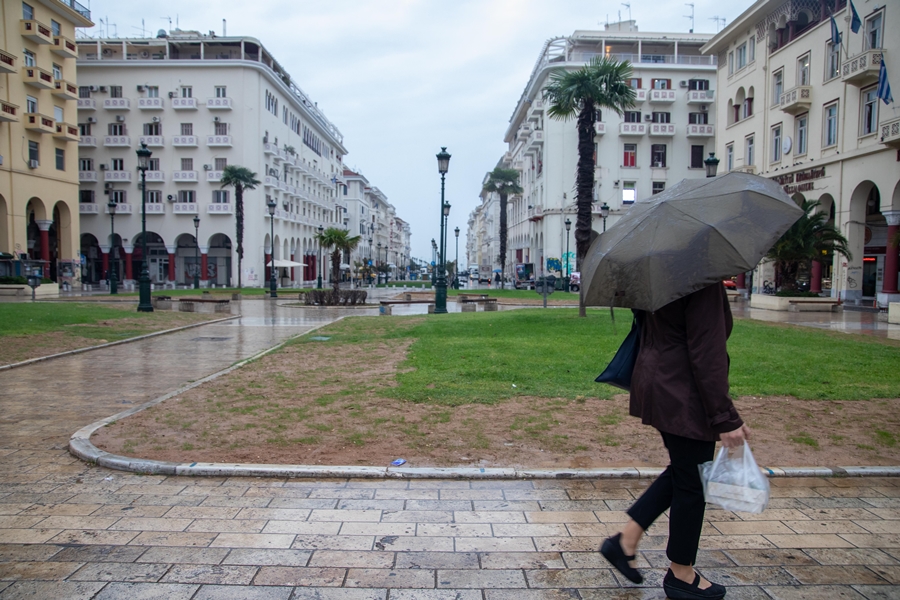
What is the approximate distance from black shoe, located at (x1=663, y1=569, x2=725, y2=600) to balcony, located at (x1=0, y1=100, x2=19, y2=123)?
4497cm

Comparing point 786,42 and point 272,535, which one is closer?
point 272,535

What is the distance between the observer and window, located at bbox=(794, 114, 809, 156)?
3110 cm

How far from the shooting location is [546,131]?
181 feet

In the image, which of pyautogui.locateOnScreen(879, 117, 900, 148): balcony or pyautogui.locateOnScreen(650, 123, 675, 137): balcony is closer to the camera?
pyautogui.locateOnScreen(879, 117, 900, 148): balcony

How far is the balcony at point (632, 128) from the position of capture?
5306 cm

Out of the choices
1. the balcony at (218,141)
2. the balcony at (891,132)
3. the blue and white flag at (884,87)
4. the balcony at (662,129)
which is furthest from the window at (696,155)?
the balcony at (218,141)

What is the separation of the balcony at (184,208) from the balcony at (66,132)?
9.92 meters

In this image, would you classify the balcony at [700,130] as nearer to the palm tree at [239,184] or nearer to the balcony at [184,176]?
the palm tree at [239,184]

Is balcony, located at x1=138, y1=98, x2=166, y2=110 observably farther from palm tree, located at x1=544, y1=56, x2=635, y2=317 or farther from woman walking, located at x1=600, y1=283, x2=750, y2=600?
woman walking, located at x1=600, y1=283, x2=750, y2=600

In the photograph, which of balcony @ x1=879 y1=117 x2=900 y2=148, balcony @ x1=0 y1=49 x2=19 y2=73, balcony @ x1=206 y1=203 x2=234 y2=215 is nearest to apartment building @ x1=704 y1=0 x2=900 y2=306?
balcony @ x1=879 y1=117 x2=900 y2=148

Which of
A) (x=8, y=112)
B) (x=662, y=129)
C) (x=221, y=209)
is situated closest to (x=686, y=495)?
(x=8, y=112)

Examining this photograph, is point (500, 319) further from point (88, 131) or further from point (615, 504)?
point (88, 131)

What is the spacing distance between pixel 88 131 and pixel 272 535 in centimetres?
6053

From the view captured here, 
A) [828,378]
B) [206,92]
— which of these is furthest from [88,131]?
[828,378]
